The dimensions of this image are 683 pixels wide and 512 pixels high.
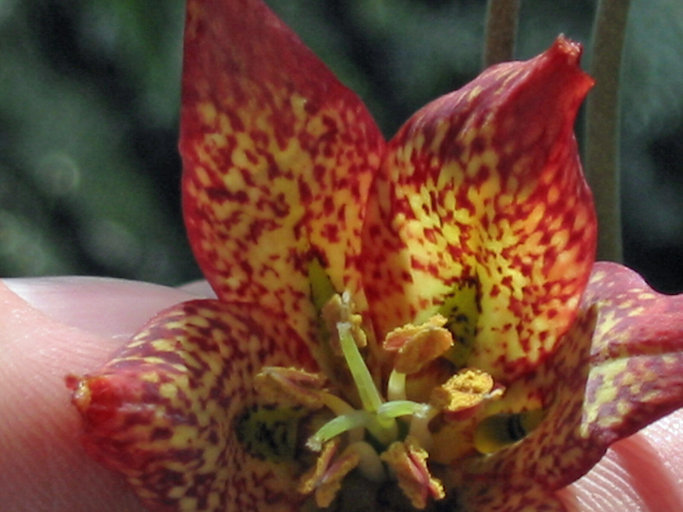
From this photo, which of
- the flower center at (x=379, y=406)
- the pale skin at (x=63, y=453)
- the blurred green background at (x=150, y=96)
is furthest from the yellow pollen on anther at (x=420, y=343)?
the blurred green background at (x=150, y=96)

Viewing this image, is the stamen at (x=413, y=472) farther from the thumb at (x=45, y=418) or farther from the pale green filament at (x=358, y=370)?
the thumb at (x=45, y=418)

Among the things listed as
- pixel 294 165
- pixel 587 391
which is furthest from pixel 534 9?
pixel 587 391

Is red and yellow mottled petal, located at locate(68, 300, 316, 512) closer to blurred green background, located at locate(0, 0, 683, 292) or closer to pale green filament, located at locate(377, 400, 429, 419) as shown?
pale green filament, located at locate(377, 400, 429, 419)

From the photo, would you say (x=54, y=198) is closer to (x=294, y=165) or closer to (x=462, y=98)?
(x=294, y=165)

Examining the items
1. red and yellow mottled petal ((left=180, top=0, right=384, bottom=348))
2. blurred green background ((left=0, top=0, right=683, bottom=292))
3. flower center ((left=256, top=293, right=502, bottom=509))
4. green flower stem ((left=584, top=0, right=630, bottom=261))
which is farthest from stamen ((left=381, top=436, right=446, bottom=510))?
blurred green background ((left=0, top=0, right=683, bottom=292))

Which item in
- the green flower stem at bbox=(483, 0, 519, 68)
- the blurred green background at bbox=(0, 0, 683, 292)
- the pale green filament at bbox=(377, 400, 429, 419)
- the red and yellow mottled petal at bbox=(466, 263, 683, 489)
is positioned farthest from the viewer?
the blurred green background at bbox=(0, 0, 683, 292)

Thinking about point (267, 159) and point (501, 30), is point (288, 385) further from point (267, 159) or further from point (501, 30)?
point (501, 30)
